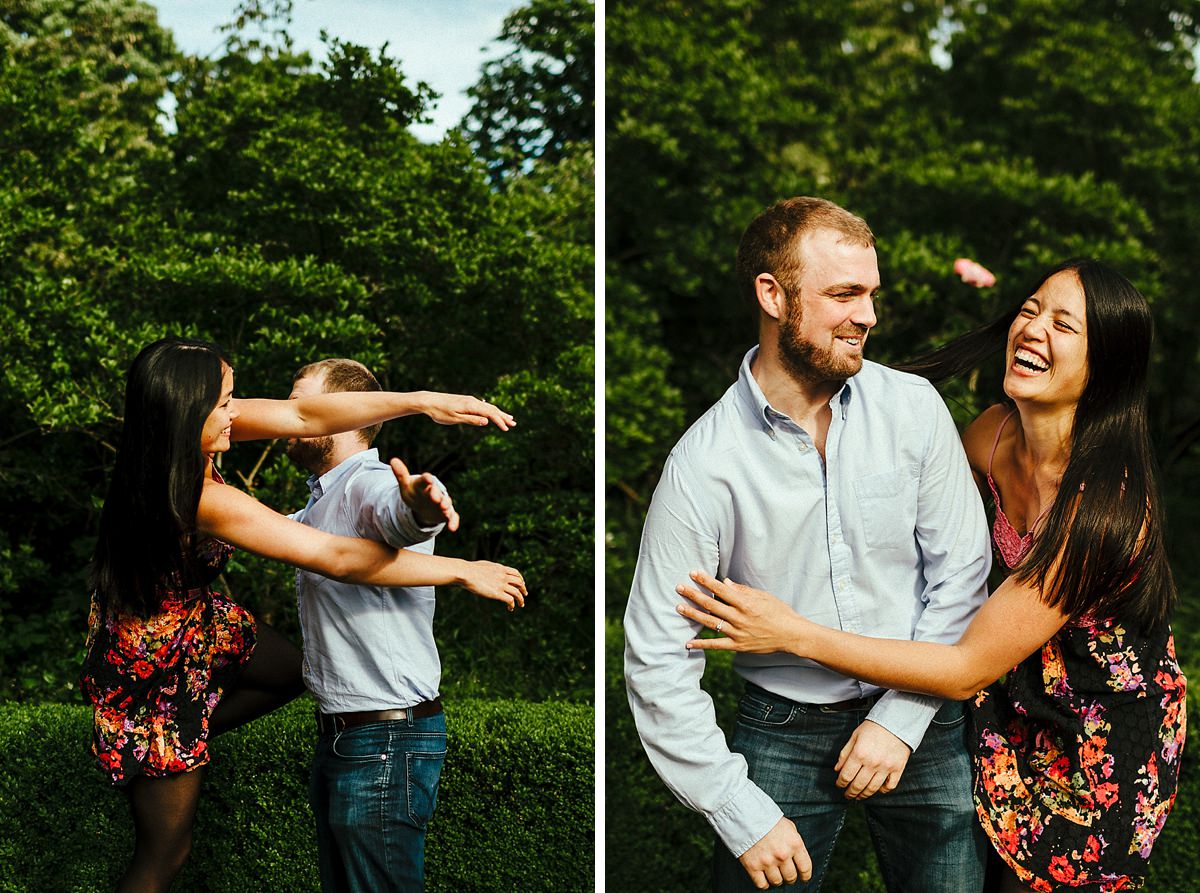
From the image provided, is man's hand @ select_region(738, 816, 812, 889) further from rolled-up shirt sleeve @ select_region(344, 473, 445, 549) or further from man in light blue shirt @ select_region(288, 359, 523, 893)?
rolled-up shirt sleeve @ select_region(344, 473, 445, 549)

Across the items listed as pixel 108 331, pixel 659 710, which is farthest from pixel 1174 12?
pixel 659 710

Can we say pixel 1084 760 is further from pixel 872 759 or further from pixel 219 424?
pixel 219 424

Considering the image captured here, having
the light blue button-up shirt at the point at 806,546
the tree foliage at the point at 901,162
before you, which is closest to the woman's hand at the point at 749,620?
the light blue button-up shirt at the point at 806,546

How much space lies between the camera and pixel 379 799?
2621 mm

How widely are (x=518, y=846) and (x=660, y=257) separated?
15.7 feet

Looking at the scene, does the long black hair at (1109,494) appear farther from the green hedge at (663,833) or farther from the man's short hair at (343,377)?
the green hedge at (663,833)

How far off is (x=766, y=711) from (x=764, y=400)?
671mm

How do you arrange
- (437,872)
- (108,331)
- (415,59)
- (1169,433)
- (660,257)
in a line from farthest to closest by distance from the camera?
(1169,433) → (660,257) → (415,59) → (108,331) → (437,872)

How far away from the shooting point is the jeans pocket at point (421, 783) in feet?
8.73

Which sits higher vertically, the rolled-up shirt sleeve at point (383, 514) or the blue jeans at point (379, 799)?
the rolled-up shirt sleeve at point (383, 514)

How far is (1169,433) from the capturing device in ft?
28.6

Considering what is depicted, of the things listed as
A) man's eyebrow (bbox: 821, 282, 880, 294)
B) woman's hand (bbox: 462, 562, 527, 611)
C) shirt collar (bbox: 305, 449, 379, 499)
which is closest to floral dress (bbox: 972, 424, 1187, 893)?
man's eyebrow (bbox: 821, 282, 880, 294)

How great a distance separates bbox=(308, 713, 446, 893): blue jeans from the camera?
8.59ft

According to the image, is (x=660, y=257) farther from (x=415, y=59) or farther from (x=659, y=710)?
(x=659, y=710)
